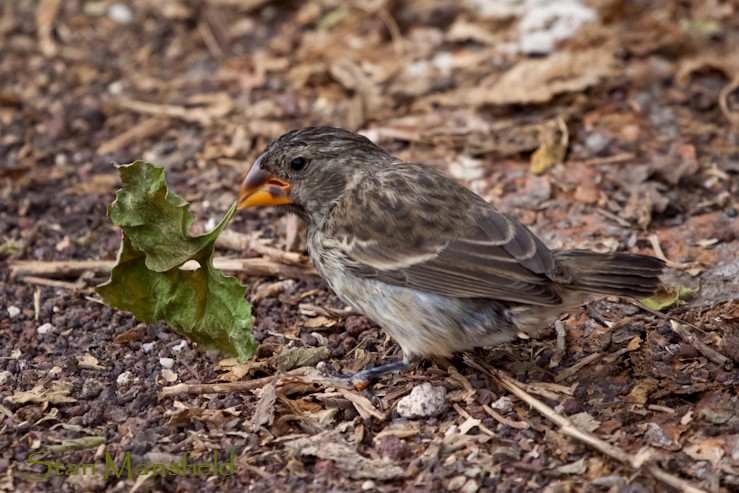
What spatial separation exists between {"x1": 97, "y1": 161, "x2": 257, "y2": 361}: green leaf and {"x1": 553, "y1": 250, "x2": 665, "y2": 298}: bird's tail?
1572mm

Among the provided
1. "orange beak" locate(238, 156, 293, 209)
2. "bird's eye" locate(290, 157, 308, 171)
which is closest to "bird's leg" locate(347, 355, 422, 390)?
"orange beak" locate(238, 156, 293, 209)

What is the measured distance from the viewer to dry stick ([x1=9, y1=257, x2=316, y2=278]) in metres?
5.81

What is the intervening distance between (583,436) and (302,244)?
2399 millimetres

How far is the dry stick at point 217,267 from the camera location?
5809 mm

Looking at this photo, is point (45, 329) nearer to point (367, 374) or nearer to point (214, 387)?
point (214, 387)

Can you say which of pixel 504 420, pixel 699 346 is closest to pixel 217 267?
pixel 504 420

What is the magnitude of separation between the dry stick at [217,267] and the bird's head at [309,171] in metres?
0.60

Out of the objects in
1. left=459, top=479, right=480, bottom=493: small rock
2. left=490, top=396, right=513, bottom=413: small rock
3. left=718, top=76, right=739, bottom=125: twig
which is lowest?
left=490, top=396, right=513, bottom=413: small rock

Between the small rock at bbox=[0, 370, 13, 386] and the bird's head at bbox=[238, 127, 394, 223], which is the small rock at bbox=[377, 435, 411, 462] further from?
the small rock at bbox=[0, 370, 13, 386]

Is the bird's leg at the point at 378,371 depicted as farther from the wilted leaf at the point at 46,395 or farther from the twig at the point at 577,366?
the wilted leaf at the point at 46,395

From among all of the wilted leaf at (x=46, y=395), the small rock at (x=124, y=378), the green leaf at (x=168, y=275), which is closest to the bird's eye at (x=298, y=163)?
the green leaf at (x=168, y=275)

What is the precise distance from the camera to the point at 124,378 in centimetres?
489

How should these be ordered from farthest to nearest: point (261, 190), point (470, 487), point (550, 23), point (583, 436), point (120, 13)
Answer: point (120, 13), point (550, 23), point (261, 190), point (583, 436), point (470, 487)

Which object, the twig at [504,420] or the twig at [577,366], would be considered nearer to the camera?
the twig at [504,420]
